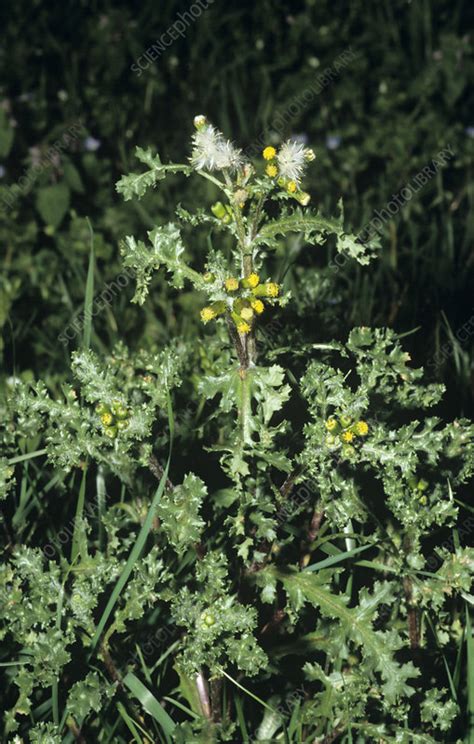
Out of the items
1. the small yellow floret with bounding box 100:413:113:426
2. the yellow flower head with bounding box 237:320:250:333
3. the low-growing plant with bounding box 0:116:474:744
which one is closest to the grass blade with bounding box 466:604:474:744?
the low-growing plant with bounding box 0:116:474:744

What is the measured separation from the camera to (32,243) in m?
4.38

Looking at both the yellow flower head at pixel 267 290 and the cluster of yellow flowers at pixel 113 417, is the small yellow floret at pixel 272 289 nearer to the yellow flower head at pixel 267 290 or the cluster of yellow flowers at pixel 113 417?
the yellow flower head at pixel 267 290

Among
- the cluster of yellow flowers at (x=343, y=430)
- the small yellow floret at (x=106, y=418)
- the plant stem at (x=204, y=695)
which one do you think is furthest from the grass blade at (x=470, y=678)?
the small yellow floret at (x=106, y=418)

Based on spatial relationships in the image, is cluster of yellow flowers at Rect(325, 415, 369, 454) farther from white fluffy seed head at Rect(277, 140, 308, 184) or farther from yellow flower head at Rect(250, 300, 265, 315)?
white fluffy seed head at Rect(277, 140, 308, 184)

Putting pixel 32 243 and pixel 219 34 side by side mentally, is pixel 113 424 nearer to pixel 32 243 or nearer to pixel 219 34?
pixel 32 243

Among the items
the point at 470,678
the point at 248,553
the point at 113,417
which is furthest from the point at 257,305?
the point at 470,678

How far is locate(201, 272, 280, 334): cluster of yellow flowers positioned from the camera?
209 cm

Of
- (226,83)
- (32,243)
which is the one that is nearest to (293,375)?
(32,243)

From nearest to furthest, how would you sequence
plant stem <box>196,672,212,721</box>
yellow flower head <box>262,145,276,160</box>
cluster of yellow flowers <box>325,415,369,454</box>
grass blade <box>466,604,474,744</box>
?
1. yellow flower head <box>262,145,276,160</box>
2. cluster of yellow flowers <box>325,415,369,454</box>
3. grass blade <box>466,604,474,744</box>
4. plant stem <box>196,672,212,721</box>

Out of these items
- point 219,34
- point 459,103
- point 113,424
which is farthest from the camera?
point 219,34

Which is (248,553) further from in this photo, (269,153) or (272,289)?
(269,153)

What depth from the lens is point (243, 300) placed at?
6.94 feet

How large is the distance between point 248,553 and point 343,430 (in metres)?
0.42

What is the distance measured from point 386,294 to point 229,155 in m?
1.97
